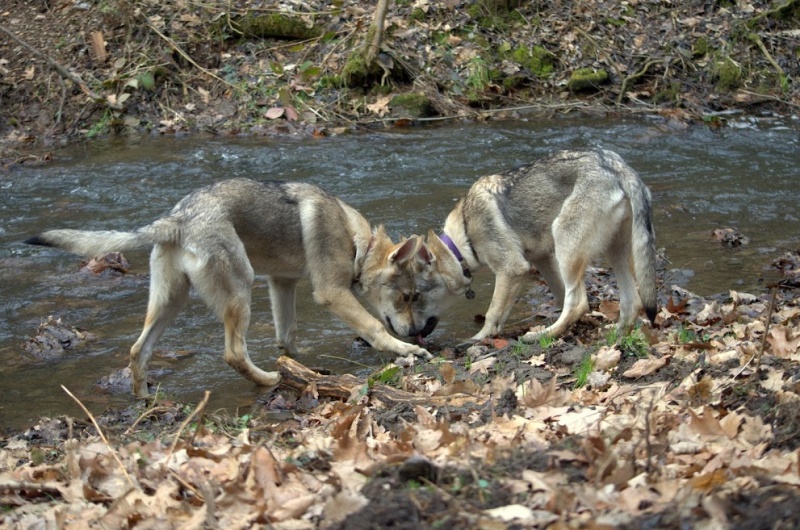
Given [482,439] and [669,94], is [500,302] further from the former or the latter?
[669,94]

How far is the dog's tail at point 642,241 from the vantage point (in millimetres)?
6809

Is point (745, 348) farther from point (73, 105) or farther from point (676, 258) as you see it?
point (73, 105)

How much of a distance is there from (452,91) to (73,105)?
21.8 feet

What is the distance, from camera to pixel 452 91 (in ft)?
50.1

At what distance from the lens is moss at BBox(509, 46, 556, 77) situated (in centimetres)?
1591

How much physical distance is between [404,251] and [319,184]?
4339mm

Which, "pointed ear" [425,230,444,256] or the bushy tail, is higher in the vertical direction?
the bushy tail

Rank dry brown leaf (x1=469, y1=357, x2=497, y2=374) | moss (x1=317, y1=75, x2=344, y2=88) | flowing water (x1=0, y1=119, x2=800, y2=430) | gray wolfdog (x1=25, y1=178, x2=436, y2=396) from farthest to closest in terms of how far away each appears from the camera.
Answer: moss (x1=317, y1=75, x2=344, y2=88)
flowing water (x1=0, y1=119, x2=800, y2=430)
gray wolfdog (x1=25, y1=178, x2=436, y2=396)
dry brown leaf (x1=469, y1=357, x2=497, y2=374)

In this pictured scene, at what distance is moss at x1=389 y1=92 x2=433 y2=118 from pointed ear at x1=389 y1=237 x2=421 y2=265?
7.35 m

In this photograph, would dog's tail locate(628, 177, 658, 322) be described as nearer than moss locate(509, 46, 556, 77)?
Yes

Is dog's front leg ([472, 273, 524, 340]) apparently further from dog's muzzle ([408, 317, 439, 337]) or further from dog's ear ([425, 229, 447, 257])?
dog's ear ([425, 229, 447, 257])

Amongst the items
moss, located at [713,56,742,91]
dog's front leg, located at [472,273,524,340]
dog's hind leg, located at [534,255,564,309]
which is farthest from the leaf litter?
moss, located at [713,56,742,91]

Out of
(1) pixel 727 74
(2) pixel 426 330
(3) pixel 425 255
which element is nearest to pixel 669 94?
(1) pixel 727 74

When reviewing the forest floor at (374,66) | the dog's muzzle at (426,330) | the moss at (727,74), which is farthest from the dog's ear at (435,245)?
the moss at (727,74)
